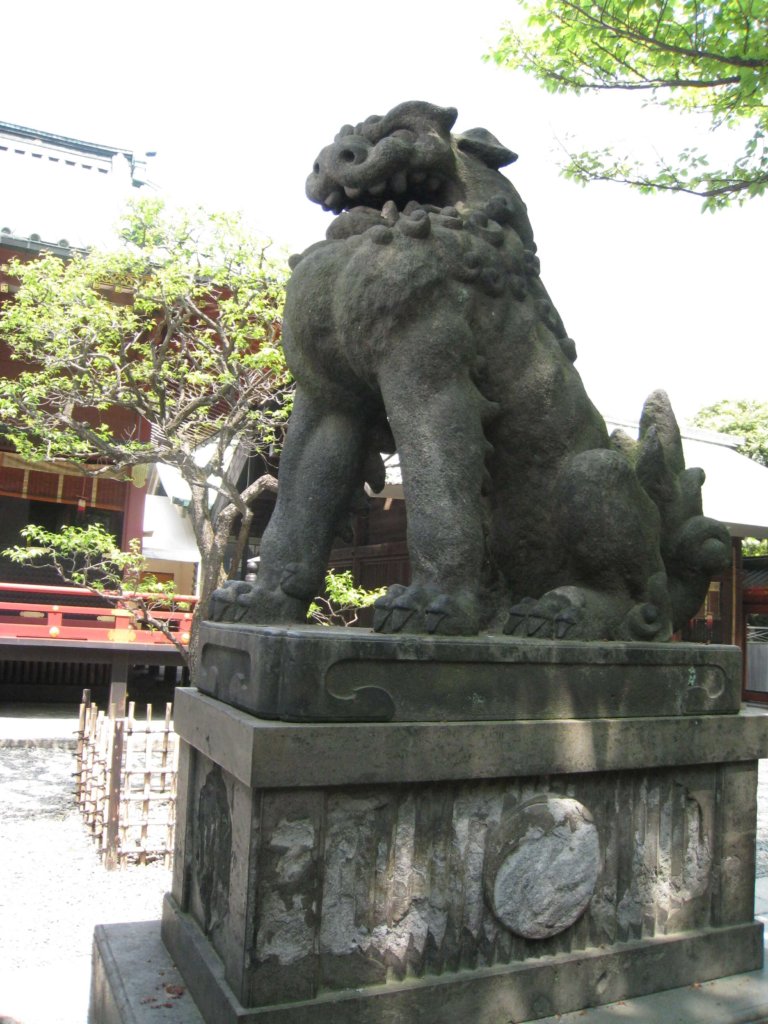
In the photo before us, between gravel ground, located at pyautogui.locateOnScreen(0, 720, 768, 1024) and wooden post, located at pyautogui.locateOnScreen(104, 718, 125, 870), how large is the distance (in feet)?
0.37

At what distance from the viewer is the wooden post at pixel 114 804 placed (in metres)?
6.54

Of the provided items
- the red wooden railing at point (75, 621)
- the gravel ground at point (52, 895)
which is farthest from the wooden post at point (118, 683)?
the gravel ground at point (52, 895)

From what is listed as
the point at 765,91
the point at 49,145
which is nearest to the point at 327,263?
the point at 765,91

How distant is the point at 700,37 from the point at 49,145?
33.4 ft

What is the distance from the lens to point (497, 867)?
225 centimetres

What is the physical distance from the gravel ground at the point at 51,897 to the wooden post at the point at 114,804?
12cm

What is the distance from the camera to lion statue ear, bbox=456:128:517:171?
2.89 m

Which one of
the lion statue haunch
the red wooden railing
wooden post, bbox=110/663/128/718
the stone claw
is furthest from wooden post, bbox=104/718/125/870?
wooden post, bbox=110/663/128/718

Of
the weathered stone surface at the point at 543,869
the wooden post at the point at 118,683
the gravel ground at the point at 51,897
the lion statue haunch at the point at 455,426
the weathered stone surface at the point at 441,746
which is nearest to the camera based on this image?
the weathered stone surface at the point at 441,746

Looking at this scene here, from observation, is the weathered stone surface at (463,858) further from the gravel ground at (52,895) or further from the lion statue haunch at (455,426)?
the gravel ground at (52,895)

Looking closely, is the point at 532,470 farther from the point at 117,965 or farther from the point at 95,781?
the point at 95,781

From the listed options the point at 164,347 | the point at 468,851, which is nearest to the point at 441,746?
the point at 468,851

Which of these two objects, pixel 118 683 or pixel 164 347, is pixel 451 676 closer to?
pixel 164 347

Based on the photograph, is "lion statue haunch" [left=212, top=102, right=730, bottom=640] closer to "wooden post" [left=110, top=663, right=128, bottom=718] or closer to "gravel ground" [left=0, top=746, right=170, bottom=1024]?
"gravel ground" [left=0, top=746, right=170, bottom=1024]
